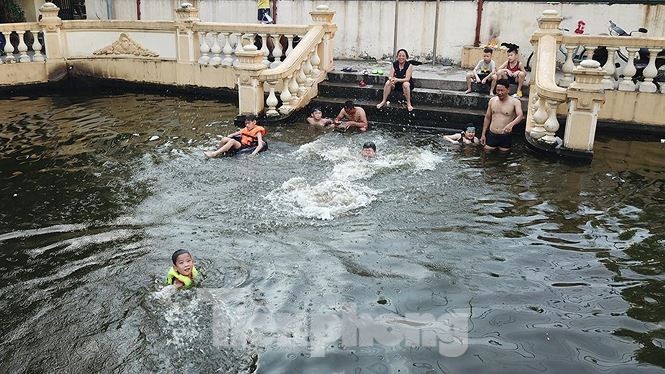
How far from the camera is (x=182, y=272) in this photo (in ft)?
20.0

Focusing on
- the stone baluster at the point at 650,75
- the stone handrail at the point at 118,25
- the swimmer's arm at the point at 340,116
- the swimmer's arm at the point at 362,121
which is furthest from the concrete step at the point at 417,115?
the stone handrail at the point at 118,25

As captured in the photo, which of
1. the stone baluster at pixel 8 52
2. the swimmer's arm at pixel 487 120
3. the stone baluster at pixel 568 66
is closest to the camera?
the swimmer's arm at pixel 487 120

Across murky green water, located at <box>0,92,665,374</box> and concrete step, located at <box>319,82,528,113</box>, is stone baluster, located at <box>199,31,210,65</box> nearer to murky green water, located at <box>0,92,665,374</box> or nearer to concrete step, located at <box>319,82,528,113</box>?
concrete step, located at <box>319,82,528,113</box>

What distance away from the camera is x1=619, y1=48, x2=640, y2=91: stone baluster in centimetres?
1151

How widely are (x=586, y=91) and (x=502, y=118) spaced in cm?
154

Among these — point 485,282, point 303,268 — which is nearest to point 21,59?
point 303,268

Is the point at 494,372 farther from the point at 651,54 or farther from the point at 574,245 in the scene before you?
the point at 651,54

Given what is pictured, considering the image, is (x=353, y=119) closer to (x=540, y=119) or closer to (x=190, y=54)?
(x=540, y=119)

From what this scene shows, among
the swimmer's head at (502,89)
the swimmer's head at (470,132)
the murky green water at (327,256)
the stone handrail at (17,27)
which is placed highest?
the stone handrail at (17,27)

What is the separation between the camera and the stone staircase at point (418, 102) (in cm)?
1295

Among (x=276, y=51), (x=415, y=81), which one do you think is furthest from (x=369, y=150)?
(x=276, y=51)

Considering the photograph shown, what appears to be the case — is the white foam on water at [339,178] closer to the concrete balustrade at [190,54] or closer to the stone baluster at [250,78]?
the stone baluster at [250,78]

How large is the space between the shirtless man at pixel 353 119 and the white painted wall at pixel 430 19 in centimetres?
503

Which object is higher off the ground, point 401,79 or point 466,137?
point 401,79
